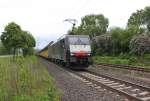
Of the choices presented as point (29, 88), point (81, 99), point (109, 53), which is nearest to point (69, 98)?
point (81, 99)

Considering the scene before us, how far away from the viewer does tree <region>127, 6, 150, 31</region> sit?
8056 cm

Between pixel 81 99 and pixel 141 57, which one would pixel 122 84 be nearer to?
pixel 81 99

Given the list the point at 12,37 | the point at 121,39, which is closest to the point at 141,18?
the point at 121,39

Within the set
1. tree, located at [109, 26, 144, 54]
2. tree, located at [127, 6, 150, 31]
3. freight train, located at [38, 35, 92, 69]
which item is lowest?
freight train, located at [38, 35, 92, 69]

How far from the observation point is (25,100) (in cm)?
932

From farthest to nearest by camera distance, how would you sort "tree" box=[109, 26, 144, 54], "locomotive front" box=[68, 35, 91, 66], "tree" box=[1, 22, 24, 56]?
"tree" box=[109, 26, 144, 54], "tree" box=[1, 22, 24, 56], "locomotive front" box=[68, 35, 91, 66]

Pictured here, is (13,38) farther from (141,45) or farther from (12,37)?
(141,45)

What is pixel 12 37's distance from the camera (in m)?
41.5

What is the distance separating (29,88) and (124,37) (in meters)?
34.2

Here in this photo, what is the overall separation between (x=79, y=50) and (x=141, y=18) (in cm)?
6070

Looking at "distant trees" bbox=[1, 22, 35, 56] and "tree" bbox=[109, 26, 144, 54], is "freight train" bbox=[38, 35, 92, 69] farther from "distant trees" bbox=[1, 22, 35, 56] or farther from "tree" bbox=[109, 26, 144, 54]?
"tree" bbox=[109, 26, 144, 54]

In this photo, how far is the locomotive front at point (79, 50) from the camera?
83.5 feet

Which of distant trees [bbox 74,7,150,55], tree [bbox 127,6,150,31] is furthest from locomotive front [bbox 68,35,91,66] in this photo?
tree [bbox 127,6,150,31]

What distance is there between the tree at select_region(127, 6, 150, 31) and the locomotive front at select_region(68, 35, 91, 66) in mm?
53160
